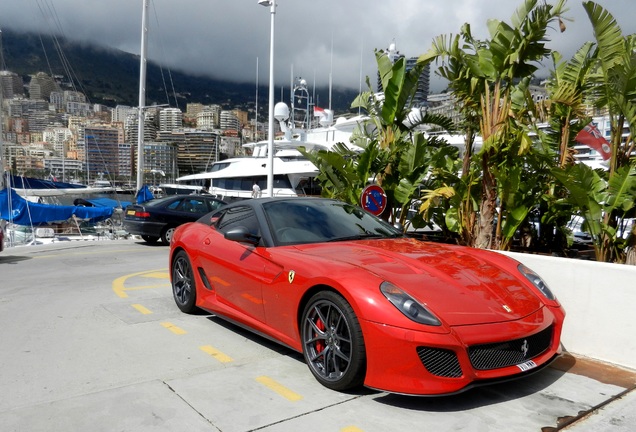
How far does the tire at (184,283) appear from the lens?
18.3 feet

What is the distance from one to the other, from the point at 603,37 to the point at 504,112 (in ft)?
4.53

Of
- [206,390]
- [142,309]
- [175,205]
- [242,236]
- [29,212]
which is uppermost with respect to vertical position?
[242,236]

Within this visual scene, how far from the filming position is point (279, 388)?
3.63 meters

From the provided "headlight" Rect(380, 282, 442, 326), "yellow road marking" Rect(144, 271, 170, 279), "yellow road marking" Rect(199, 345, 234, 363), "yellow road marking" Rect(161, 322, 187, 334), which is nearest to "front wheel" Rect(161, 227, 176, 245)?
"yellow road marking" Rect(144, 271, 170, 279)

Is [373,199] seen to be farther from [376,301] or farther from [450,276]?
[376,301]

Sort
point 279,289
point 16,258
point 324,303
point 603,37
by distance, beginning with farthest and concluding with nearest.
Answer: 1. point 16,258
2. point 603,37
3. point 279,289
4. point 324,303

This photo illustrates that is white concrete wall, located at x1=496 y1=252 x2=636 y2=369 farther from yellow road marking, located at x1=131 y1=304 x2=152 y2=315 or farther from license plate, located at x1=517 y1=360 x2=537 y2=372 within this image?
yellow road marking, located at x1=131 y1=304 x2=152 y2=315

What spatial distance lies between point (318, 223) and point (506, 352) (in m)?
2.09

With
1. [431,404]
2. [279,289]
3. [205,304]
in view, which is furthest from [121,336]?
[431,404]

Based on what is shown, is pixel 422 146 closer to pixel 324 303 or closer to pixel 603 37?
pixel 603 37

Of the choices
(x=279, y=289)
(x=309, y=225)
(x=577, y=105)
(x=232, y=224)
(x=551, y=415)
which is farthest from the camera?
(x=577, y=105)

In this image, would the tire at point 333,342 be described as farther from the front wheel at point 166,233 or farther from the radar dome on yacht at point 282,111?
the radar dome on yacht at point 282,111

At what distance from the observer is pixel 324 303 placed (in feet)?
11.8

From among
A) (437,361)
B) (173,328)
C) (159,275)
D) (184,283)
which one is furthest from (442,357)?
(159,275)
